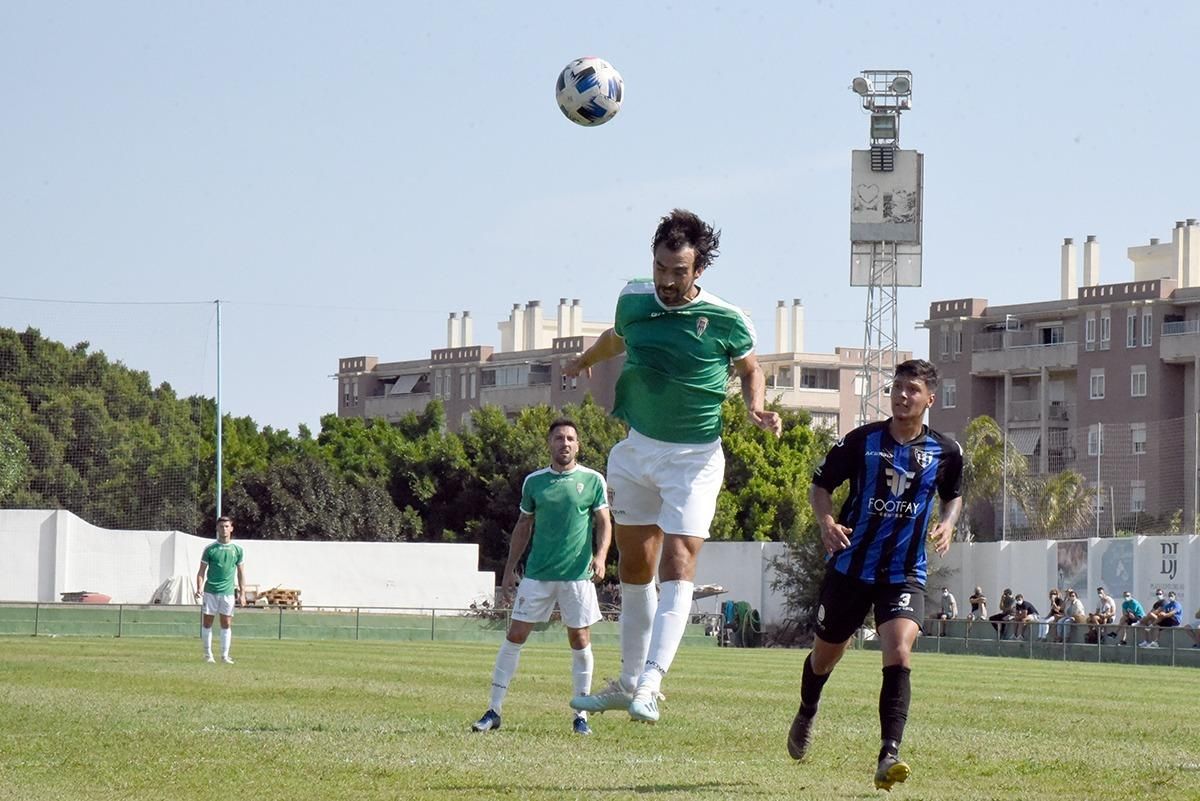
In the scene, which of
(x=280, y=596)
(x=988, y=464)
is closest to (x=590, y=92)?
(x=280, y=596)

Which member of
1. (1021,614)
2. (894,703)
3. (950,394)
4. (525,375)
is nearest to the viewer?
(894,703)

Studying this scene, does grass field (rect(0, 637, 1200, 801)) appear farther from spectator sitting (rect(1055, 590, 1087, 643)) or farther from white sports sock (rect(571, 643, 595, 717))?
spectator sitting (rect(1055, 590, 1087, 643))

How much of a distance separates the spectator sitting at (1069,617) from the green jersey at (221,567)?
1803 centimetres

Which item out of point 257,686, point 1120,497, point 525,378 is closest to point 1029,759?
point 257,686

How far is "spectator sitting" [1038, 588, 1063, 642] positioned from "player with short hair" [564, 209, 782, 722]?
102 feet

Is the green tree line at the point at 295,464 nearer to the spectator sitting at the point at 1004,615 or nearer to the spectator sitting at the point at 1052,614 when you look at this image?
the spectator sitting at the point at 1004,615

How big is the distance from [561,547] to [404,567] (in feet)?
161

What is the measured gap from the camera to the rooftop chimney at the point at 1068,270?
354 ft

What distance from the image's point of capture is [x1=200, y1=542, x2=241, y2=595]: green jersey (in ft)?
91.5

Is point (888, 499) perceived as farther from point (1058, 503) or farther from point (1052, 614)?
point (1058, 503)

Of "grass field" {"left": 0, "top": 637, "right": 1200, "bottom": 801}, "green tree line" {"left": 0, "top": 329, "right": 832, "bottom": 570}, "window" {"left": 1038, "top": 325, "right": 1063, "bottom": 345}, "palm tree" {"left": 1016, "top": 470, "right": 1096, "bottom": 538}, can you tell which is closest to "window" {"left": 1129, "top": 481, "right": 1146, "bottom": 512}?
"palm tree" {"left": 1016, "top": 470, "right": 1096, "bottom": 538}

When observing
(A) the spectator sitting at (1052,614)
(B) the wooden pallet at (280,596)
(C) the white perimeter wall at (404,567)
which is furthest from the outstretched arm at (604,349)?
(B) the wooden pallet at (280,596)

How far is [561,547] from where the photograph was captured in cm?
1318

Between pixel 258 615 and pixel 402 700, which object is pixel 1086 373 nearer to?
pixel 258 615
